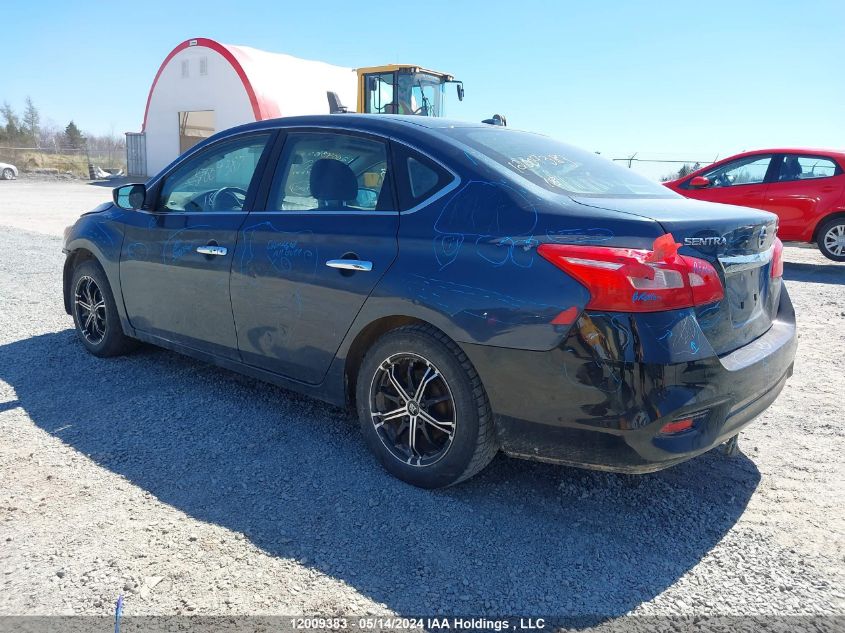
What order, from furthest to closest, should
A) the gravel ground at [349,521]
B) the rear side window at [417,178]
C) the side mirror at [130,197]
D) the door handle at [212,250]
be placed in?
1. the side mirror at [130,197]
2. the door handle at [212,250]
3. the rear side window at [417,178]
4. the gravel ground at [349,521]

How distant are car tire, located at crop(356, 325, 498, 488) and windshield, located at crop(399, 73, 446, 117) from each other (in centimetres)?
1542

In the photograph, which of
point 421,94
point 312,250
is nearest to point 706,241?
point 312,250

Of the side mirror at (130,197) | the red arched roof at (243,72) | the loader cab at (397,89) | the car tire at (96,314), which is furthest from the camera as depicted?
the red arched roof at (243,72)

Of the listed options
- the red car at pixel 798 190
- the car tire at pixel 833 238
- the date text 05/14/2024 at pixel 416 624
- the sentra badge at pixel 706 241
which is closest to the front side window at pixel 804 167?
the red car at pixel 798 190

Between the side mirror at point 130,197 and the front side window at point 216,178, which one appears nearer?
the front side window at point 216,178

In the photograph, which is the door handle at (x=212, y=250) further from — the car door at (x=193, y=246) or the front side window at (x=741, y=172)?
the front side window at (x=741, y=172)

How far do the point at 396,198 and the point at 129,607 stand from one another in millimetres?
2004

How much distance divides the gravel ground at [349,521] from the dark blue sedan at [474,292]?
33 centimetres

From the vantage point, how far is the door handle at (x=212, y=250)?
149 inches

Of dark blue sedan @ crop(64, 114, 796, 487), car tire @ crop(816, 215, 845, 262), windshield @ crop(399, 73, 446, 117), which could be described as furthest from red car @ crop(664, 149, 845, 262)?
windshield @ crop(399, 73, 446, 117)

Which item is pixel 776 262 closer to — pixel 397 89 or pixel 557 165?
pixel 557 165

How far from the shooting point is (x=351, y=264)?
10.4 feet

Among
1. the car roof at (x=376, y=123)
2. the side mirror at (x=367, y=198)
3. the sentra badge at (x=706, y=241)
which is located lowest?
the sentra badge at (x=706, y=241)

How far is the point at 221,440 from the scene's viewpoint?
11.8 feet
